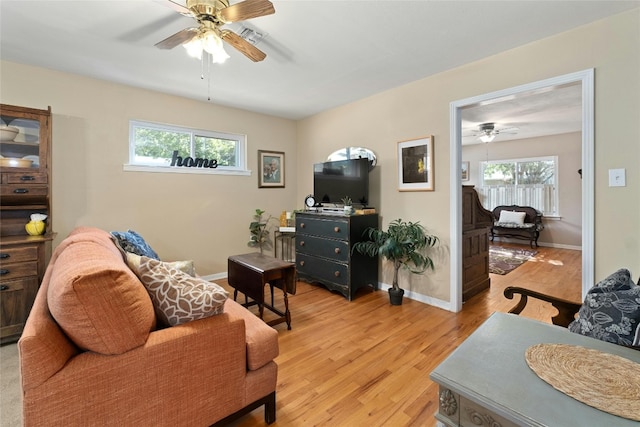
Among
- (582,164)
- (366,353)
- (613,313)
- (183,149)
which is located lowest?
(366,353)

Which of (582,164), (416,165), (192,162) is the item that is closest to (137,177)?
(192,162)

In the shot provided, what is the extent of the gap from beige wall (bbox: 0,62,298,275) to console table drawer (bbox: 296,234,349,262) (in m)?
1.04

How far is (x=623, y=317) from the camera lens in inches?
46.7

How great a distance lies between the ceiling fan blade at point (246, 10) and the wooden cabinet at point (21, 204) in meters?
2.21

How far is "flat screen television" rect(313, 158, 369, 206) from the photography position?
359 cm

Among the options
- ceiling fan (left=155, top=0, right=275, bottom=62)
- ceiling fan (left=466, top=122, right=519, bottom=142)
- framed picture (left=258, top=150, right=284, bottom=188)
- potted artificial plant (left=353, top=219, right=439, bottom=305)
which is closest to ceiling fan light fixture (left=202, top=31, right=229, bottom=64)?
ceiling fan (left=155, top=0, right=275, bottom=62)

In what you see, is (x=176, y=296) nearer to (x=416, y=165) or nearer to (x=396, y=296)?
(x=396, y=296)

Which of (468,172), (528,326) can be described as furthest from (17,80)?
(468,172)

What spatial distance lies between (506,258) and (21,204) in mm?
7033

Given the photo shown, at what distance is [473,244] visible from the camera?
3381 mm

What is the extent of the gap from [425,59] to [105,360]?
3208 mm

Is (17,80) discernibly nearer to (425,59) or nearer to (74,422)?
(74,422)

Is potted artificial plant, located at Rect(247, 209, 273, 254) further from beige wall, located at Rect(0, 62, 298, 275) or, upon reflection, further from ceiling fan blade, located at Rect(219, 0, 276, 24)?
ceiling fan blade, located at Rect(219, 0, 276, 24)

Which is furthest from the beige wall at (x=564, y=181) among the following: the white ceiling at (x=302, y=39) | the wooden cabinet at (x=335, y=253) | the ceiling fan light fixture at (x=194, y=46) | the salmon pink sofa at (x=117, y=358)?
the salmon pink sofa at (x=117, y=358)
